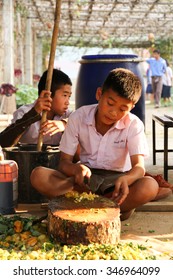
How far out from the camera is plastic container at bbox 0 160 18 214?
3.48 m

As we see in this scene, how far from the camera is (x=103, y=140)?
11.5 feet

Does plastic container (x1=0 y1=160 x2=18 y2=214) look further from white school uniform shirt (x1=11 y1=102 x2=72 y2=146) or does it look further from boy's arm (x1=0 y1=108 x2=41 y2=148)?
white school uniform shirt (x1=11 y1=102 x2=72 y2=146)

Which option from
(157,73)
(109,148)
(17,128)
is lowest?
(109,148)

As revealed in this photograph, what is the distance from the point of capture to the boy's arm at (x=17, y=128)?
393 cm

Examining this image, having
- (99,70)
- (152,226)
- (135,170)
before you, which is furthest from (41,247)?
(99,70)

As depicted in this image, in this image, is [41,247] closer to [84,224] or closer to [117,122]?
[84,224]

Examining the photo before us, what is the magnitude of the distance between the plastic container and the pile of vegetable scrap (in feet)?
0.82

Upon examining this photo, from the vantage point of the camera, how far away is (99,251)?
2641 millimetres

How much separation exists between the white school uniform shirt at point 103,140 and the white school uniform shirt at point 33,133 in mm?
636

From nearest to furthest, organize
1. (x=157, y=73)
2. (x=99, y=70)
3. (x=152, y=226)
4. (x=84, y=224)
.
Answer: (x=84, y=224), (x=152, y=226), (x=99, y=70), (x=157, y=73)

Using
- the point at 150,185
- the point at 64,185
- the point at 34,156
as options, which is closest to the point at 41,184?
the point at 64,185

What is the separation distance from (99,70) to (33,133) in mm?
1553
